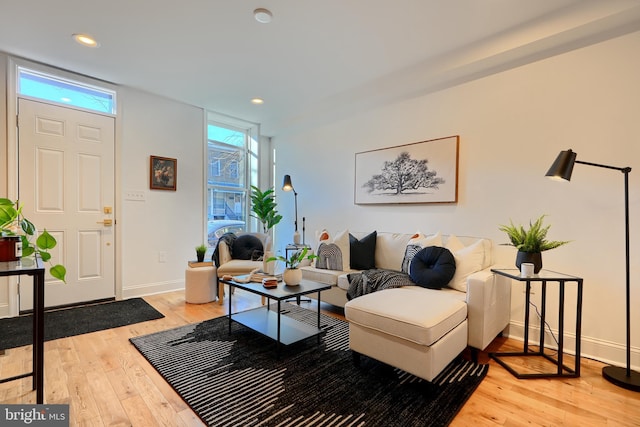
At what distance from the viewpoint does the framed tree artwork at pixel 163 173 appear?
386cm

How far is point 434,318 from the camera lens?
1.74m

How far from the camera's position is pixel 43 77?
3184mm

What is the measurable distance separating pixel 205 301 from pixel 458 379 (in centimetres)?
271

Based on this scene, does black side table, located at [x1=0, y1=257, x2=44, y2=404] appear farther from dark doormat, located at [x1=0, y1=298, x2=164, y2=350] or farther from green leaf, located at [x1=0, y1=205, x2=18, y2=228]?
dark doormat, located at [x1=0, y1=298, x2=164, y2=350]

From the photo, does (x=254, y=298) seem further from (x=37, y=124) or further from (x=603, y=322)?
(x=603, y=322)

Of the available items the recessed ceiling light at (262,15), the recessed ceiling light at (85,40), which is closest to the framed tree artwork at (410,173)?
the recessed ceiling light at (262,15)

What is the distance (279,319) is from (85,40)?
2898mm

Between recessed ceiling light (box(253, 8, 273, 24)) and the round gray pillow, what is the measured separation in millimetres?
2251

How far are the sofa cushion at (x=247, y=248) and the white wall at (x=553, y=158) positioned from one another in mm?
1698

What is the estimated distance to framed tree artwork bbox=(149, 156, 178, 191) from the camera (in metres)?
3.86

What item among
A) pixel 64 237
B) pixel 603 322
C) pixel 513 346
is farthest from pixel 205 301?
pixel 603 322

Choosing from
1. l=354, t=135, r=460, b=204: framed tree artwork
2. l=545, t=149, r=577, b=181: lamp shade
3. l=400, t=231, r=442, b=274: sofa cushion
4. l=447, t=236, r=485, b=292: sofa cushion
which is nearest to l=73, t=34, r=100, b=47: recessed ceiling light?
l=354, t=135, r=460, b=204: framed tree artwork

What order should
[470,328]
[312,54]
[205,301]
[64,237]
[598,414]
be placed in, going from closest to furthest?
1. [598,414]
2. [470,328]
3. [312,54]
4. [64,237]
5. [205,301]

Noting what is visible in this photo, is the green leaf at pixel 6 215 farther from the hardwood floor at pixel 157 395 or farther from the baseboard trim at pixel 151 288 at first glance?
the baseboard trim at pixel 151 288
